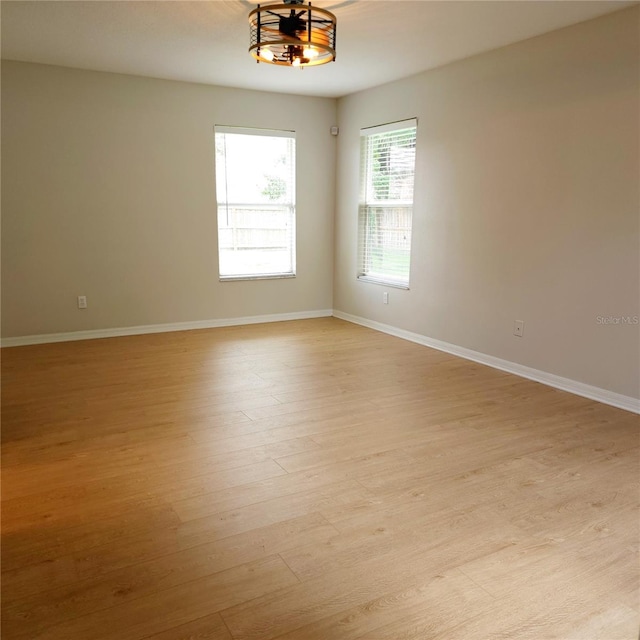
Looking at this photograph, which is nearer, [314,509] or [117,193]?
→ [314,509]

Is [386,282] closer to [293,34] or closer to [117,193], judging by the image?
[117,193]

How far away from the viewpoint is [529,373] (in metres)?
4.04

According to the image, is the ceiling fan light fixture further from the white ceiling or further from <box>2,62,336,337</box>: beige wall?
<box>2,62,336,337</box>: beige wall

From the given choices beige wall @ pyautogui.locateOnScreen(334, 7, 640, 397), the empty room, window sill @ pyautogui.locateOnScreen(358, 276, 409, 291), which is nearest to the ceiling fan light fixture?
the empty room

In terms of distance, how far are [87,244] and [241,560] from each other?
159 inches

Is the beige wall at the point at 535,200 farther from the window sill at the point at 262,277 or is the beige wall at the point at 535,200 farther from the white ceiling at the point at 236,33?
the window sill at the point at 262,277

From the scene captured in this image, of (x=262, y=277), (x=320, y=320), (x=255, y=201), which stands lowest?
(x=320, y=320)

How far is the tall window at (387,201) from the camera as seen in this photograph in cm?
512

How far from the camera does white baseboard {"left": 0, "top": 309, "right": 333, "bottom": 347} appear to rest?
4930 mm

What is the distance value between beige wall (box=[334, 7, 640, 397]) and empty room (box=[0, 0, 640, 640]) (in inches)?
0.8

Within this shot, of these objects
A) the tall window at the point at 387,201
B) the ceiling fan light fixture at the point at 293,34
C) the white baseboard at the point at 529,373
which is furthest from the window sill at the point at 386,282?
the ceiling fan light fixture at the point at 293,34

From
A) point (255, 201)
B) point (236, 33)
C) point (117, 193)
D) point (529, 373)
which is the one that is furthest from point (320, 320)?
point (236, 33)

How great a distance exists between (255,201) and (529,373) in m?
3.42

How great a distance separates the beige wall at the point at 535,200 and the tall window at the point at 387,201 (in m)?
0.16
